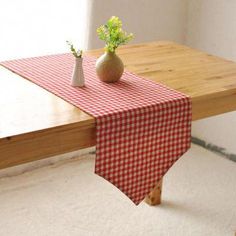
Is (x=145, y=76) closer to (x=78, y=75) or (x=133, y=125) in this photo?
(x=78, y=75)

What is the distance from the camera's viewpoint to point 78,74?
1.87 m

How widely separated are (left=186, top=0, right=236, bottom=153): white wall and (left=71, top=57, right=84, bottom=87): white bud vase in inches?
63.5

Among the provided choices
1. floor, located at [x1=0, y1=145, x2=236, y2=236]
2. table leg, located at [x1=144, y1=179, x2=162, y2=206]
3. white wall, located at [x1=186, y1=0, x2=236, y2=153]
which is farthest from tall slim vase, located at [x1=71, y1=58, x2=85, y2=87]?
white wall, located at [x1=186, y1=0, x2=236, y2=153]

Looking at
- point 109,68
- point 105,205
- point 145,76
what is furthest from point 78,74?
point 105,205

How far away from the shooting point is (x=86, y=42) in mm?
3043

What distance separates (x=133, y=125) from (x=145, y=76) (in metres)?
0.44

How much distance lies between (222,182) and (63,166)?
988 mm

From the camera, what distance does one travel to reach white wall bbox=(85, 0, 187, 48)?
3047 mm

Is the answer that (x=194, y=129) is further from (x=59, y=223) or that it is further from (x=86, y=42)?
(x=59, y=223)

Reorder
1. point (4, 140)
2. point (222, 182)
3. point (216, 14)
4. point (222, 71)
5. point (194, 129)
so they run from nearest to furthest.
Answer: point (4, 140) < point (222, 71) < point (222, 182) < point (216, 14) < point (194, 129)

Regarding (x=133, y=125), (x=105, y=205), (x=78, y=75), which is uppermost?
(x=78, y=75)

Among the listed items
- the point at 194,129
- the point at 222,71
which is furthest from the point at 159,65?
the point at 194,129

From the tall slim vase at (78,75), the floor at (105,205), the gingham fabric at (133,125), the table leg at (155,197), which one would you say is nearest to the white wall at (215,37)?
the floor at (105,205)

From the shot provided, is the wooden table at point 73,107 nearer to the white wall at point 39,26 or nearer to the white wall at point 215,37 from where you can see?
the white wall at point 39,26
